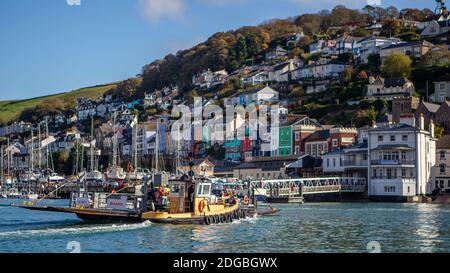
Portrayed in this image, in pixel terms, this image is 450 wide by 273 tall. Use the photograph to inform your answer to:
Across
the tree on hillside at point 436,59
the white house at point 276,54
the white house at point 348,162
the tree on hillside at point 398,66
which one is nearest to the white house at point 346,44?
the white house at point 276,54

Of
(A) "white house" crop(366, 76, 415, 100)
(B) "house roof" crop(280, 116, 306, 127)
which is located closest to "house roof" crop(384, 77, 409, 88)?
(A) "white house" crop(366, 76, 415, 100)

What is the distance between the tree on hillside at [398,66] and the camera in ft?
362

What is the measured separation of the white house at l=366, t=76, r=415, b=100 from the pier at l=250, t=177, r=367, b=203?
3018 centimetres

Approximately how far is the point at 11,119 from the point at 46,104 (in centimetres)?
1054

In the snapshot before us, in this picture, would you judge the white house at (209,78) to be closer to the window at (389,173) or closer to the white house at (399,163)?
the white house at (399,163)

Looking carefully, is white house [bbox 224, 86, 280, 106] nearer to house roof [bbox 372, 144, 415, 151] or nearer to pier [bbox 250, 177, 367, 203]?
pier [bbox 250, 177, 367, 203]

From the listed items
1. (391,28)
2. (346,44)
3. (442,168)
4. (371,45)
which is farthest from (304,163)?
(391,28)

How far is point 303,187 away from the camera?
71.9 metres

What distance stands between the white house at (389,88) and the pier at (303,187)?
99.0 ft

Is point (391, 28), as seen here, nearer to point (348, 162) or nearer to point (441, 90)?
point (441, 90)

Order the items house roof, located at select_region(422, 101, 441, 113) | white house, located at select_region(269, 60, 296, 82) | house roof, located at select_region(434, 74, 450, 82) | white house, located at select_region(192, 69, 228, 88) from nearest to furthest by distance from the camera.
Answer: house roof, located at select_region(422, 101, 441, 113) → house roof, located at select_region(434, 74, 450, 82) → white house, located at select_region(269, 60, 296, 82) → white house, located at select_region(192, 69, 228, 88)

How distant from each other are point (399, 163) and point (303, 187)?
9.60 metres

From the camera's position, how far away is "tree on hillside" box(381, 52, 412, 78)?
362ft
